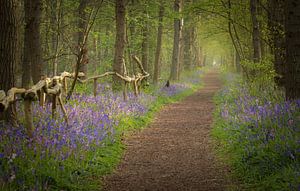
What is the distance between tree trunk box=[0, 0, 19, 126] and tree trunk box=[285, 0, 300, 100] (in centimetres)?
624

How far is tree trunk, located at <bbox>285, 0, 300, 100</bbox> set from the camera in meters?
8.09

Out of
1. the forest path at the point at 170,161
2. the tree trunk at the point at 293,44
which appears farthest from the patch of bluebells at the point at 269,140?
the forest path at the point at 170,161

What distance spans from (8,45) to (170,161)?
4243 millimetres

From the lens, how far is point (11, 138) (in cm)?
599

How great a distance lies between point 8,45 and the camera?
24.1 ft

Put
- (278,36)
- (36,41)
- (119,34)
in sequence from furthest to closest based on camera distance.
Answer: (119,34)
(278,36)
(36,41)

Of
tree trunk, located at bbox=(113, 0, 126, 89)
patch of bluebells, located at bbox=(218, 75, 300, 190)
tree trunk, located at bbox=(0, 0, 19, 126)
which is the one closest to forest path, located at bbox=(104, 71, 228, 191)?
patch of bluebells, located at bbox=(218, 75, 300, 190)

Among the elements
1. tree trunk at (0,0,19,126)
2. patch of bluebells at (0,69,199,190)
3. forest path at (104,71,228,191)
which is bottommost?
forest path at (104,71,228,191)

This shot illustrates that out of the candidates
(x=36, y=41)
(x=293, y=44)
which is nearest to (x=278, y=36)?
(x=293, y=44)

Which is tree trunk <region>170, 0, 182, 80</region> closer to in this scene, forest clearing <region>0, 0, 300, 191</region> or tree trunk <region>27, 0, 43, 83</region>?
forest clearing <region>0, 0, 300, 191</region>

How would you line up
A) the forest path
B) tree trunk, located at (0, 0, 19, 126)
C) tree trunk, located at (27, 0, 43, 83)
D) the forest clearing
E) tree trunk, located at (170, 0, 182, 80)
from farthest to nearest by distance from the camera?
tree trunk, located at (170, 0, 182, 80) < tree trunk, located at (27, 0, 43, 83) < tree trunk, located at (0, 0, 19, 126) < the forest path < the forest clearing

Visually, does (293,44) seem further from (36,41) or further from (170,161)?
(36,41)

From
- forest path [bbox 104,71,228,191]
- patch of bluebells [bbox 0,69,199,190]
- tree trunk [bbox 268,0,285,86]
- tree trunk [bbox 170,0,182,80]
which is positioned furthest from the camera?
tree trunk [bbox 170,0,182,80]

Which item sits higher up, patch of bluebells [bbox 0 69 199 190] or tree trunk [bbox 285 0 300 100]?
tree trunk [bbox 285 0 300 100]
